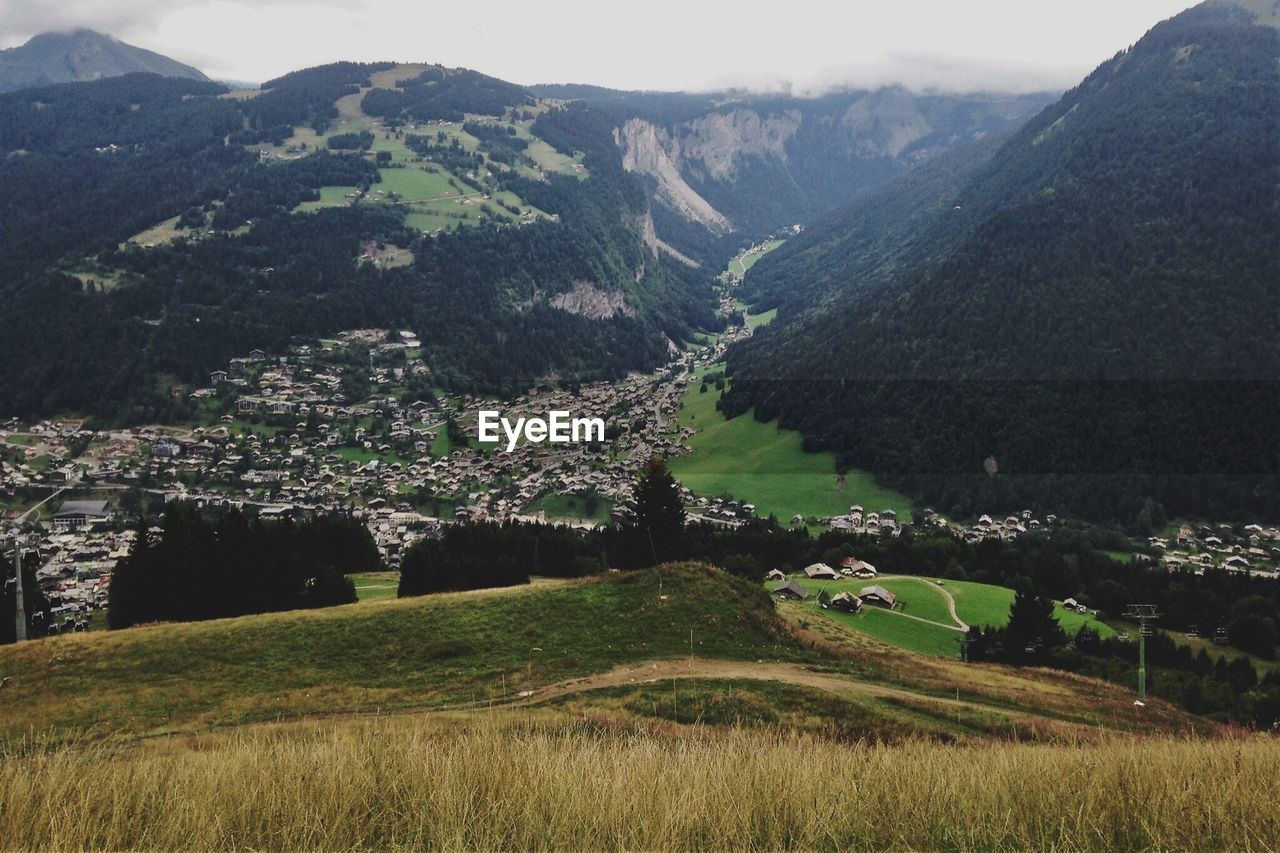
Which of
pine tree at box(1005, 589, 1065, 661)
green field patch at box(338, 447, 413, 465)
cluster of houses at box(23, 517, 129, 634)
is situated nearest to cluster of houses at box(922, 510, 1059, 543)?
pine tree at box(1005, 589, 1065, 661)

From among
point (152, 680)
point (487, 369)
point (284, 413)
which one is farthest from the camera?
point (487, 369)

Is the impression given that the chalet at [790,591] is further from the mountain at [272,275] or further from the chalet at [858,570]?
the mountain at [272,275]

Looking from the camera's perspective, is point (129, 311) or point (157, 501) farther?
point (129, 311)

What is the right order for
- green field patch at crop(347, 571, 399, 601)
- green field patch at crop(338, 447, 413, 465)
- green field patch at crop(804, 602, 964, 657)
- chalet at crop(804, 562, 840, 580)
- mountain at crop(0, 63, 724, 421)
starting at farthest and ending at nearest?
mountain at crop(0, 63, 724, 421) → green field patch at crop(338, 447, 413, 465) → chalet at crop(804, 562, 840, 580) → green field patch at crop(347, 571, 399, 601) → green field patch at crop(804, 602, 964, 657)

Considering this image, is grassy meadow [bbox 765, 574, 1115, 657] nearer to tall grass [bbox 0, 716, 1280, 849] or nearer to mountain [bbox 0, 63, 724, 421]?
tall grass [bbox 0, 716, 1280, 849]

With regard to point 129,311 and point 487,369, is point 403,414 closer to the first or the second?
point 487,369

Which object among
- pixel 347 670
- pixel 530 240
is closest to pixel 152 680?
pixel 347 670
